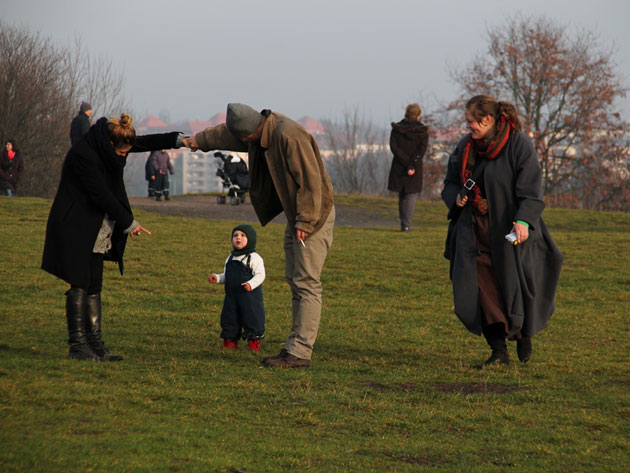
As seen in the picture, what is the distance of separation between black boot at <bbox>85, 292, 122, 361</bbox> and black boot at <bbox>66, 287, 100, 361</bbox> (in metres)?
0.06

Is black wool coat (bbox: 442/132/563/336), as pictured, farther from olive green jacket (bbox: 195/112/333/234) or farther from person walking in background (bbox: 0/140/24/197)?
person walking in background (bbox: 0/140/24/197)

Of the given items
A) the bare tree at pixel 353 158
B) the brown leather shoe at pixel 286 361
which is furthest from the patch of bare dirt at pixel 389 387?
the bare tree at pixel 353 158

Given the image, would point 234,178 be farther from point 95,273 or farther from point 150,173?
point 95,273

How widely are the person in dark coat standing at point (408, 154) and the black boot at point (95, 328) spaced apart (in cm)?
973

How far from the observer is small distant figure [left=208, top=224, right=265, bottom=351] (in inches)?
282

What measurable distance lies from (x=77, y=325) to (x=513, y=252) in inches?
131

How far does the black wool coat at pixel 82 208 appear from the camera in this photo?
19.8 ft

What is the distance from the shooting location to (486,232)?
6617mm

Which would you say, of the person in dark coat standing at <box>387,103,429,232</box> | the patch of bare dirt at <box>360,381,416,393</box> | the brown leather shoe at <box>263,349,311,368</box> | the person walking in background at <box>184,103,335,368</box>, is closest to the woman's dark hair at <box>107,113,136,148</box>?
the person walking in background at <box>184,103,335,368</box>

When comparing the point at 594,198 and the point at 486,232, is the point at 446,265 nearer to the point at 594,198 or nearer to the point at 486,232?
the point at 486,232

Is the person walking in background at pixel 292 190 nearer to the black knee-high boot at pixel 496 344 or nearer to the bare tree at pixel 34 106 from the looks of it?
the black knee-high boot at pixel 496 344

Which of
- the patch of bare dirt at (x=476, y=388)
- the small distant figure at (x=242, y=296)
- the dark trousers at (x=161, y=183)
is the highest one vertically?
the dark trousers at (x=161, y=183)

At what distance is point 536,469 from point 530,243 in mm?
2700

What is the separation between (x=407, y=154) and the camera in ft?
52.1
